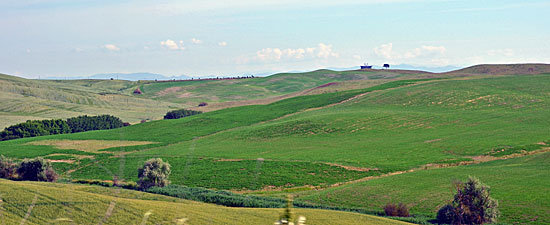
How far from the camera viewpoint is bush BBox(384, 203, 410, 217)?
3481 cm

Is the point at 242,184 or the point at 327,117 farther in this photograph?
the point at 327,117

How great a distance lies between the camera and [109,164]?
2506 inches

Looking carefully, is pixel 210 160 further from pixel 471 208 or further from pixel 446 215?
pixel 471 208

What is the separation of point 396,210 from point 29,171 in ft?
129

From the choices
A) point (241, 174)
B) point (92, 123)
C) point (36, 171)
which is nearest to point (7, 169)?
point (36, 171)

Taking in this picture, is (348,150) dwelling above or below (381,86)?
below

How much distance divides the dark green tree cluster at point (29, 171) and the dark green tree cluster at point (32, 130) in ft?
153

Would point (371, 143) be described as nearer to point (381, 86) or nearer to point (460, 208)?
point (460, 208)

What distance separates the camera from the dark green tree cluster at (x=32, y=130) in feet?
310

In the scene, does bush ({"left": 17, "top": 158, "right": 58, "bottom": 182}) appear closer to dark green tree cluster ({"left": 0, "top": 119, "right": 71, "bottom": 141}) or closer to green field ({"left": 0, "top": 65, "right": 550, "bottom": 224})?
green field ({"left": 0, "top": 65, "right": 550, "bottom": 224})

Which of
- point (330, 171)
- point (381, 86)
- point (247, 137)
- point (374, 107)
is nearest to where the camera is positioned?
point (330, 171)

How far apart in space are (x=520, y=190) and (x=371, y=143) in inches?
1229

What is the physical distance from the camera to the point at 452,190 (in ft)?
131

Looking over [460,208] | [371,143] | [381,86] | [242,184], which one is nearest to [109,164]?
[242,184]
